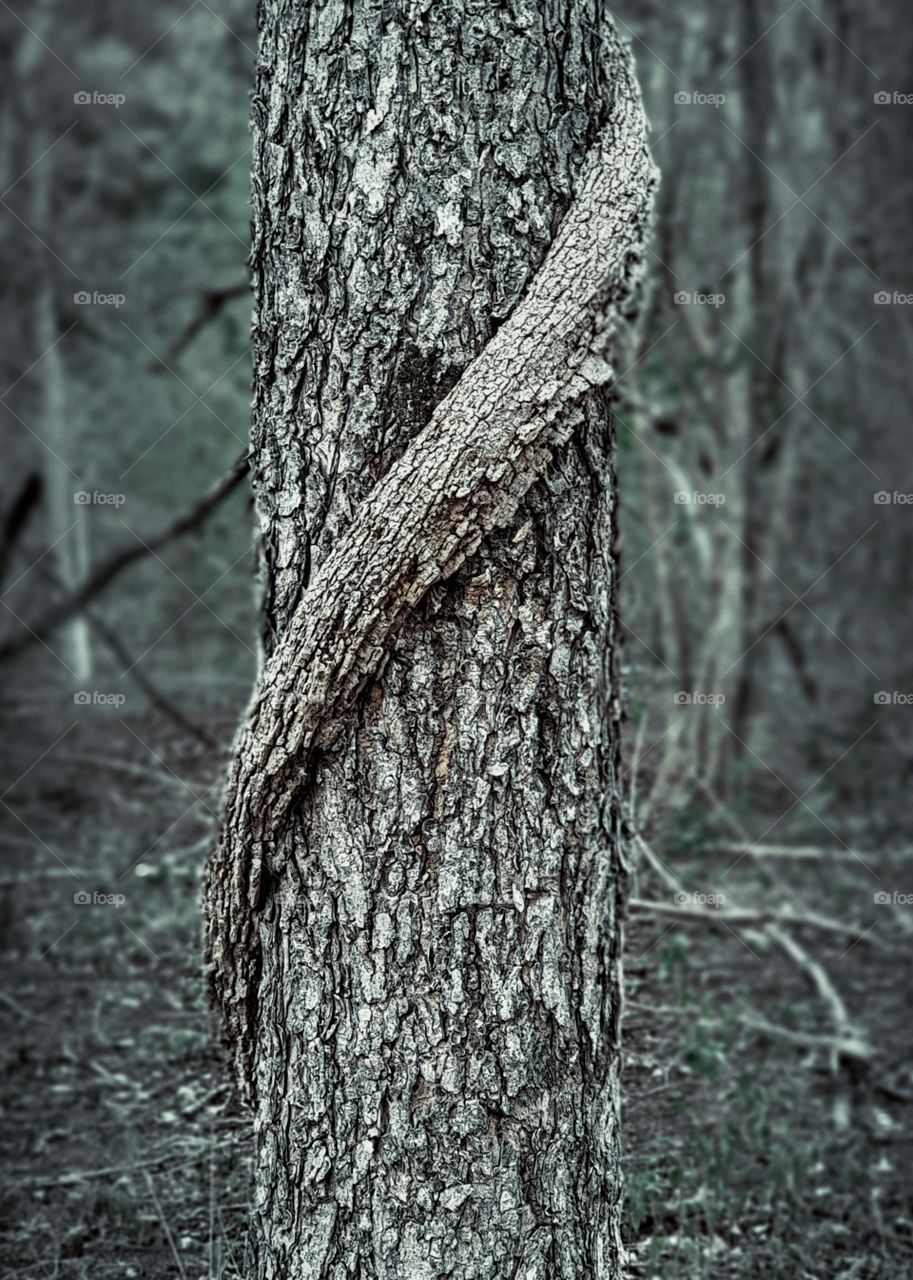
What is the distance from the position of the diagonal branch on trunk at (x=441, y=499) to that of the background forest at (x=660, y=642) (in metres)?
0.56

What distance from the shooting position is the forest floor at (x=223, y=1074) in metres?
2.33

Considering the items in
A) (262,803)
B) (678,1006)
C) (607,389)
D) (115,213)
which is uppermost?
(115,213)

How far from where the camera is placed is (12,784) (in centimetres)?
488

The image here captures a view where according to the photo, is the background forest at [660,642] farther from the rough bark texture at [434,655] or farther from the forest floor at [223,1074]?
the rough bark texture at [434,655]

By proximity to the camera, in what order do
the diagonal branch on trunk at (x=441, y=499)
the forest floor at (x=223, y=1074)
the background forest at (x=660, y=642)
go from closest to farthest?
the diagonal branch on trunk at (x=441, y=499)
the forest floor at (x=223, y=1074)
the background forest at (x=660, y=642)

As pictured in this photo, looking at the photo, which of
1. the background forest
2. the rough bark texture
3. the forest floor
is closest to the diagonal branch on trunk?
the rough bark texture

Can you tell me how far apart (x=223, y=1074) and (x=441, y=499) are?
1745mm

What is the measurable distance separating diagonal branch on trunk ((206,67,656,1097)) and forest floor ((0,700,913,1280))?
3.44ft

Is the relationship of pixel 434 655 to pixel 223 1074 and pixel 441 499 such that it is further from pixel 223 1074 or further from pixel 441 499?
pixel 223 1074

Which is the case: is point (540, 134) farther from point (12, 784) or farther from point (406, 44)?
point (12, 784)

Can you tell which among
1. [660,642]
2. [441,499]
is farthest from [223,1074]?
[660,642]

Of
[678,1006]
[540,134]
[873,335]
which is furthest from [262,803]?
[873,335]

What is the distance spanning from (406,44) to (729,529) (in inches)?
171

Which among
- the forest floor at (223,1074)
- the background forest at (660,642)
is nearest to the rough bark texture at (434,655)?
the background forest at (660,642)
